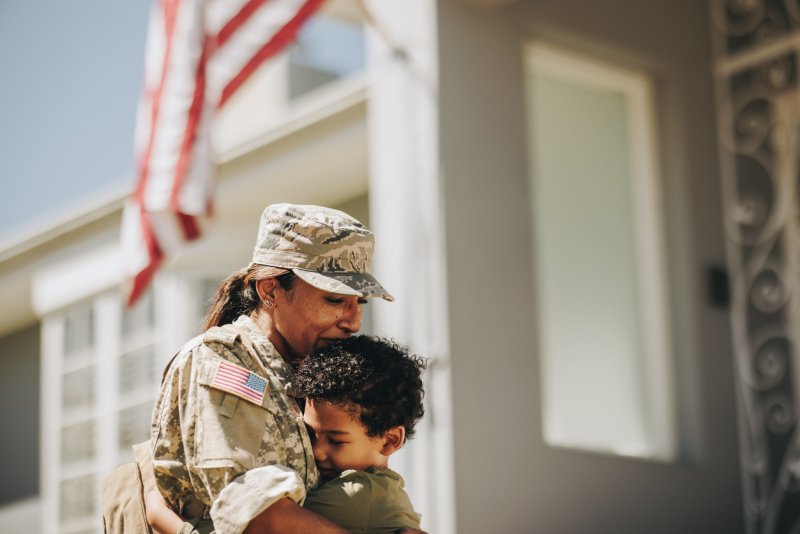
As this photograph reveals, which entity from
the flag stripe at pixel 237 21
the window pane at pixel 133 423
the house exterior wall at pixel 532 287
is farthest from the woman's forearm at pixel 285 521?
the window pane at pixel 133 423

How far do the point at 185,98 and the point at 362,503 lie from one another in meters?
2.98

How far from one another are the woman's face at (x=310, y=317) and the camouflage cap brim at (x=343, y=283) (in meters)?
0.06

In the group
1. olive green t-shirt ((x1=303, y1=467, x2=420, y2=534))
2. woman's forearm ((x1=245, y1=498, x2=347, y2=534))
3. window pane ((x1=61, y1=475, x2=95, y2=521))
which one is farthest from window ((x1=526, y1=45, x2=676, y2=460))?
window pane ((x1=61, y1=475, x2=95, y2=521))

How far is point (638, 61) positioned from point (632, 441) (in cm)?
197

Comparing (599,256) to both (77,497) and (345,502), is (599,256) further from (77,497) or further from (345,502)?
(77,497)

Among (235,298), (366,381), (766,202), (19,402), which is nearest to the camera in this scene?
(366,381)

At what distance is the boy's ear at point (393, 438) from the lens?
2938 millimetres

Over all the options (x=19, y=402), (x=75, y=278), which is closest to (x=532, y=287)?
(x=75, y=278)

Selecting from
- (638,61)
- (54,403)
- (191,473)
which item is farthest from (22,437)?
(191,473)

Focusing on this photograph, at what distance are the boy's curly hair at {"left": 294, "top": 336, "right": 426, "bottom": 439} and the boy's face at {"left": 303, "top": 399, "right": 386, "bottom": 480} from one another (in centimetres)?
2

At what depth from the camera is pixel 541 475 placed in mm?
5668

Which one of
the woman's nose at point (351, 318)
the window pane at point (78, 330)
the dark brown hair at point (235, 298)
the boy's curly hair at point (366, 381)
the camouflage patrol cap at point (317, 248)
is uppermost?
the window pane at point (78, 330)

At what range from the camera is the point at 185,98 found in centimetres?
536

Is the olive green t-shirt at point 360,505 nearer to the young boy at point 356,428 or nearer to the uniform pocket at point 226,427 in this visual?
the young boy at point 356,428
